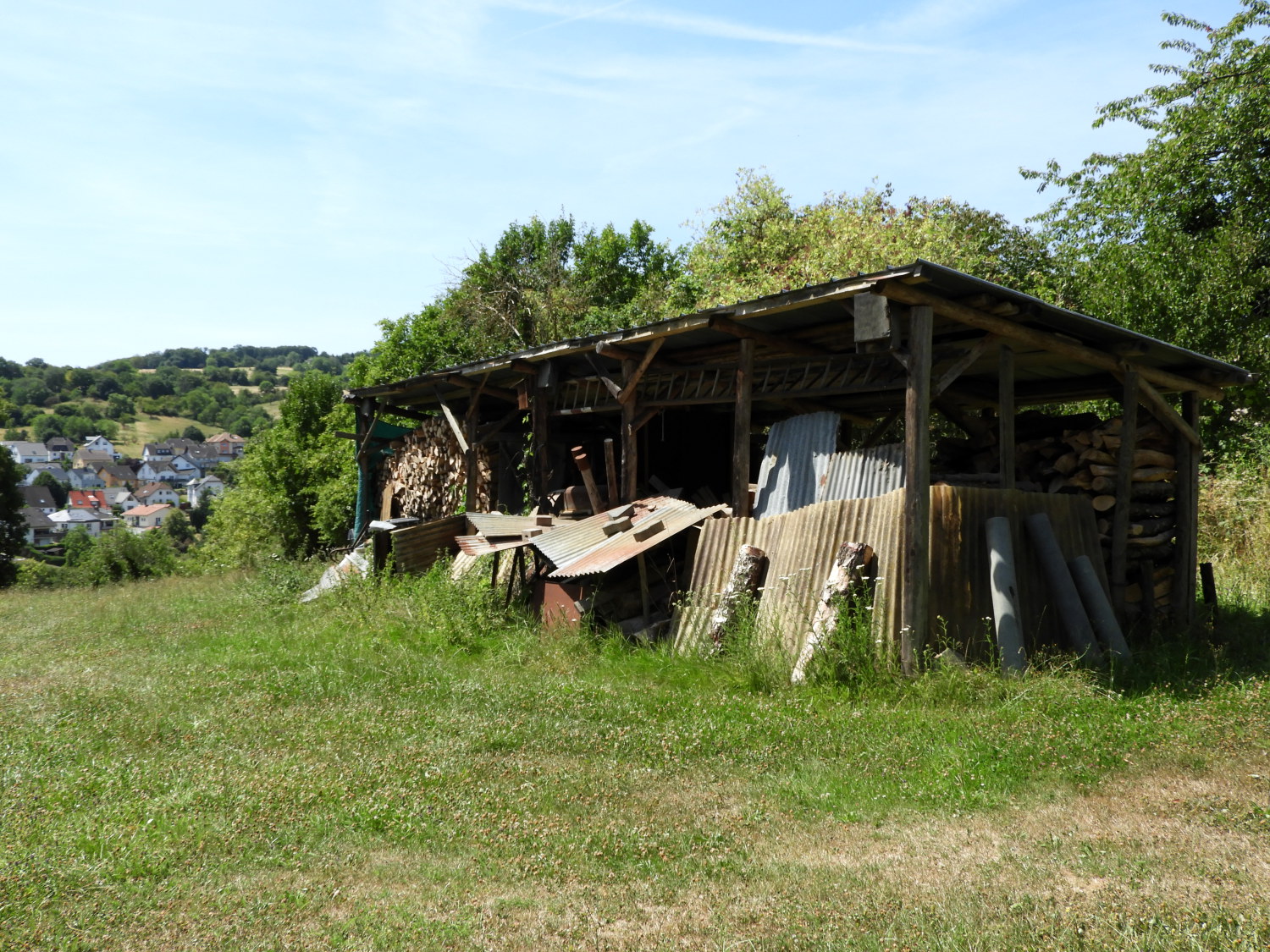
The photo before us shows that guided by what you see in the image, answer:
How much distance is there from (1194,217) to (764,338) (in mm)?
11673

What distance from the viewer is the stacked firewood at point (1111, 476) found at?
30.8ft

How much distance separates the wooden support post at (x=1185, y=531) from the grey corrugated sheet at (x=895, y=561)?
184cm

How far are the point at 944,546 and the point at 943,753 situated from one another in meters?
2.30

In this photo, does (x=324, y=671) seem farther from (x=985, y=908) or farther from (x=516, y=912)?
(x=985, y=908)

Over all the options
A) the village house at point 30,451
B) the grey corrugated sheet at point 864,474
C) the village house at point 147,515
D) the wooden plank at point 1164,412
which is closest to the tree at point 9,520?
the grey corrugated sheet at point 864,474

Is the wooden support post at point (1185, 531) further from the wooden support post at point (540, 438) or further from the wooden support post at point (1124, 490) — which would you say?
the wooden support post at point (540, 438)

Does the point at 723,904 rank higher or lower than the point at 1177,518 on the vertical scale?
lower

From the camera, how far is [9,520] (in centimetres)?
3048

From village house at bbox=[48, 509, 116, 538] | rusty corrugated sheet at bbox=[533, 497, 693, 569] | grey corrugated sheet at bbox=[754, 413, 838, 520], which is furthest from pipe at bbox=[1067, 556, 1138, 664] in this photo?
village house at bbox=[48, 509, 116, 538]

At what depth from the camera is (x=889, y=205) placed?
24859mm

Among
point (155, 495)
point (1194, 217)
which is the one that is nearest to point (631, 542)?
point (1194, 217)

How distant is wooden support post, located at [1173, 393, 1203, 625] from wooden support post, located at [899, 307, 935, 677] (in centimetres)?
414

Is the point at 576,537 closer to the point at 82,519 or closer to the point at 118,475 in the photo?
the point at 82,519

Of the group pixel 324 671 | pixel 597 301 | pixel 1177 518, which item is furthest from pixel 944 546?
pixel 597 301
